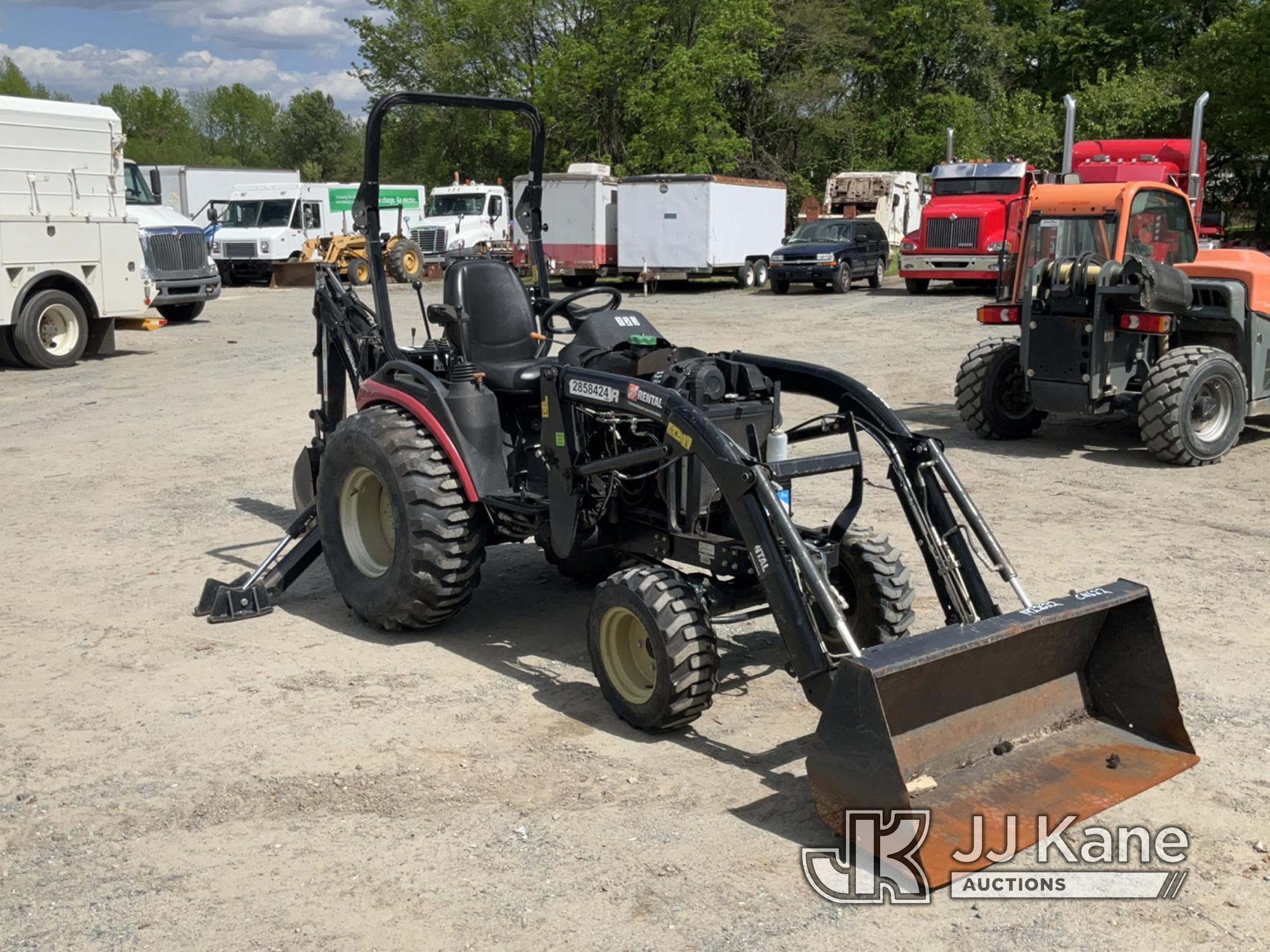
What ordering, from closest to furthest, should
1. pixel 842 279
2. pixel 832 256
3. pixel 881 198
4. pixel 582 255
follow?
1. pixel 832 256
2. pixel 842 279
3. pixel 582 255
4. pixel 881 198

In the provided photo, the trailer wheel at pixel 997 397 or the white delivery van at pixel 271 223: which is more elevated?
the white delivery van at pixel 271 223

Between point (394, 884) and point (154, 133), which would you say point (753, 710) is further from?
point (154, 133)

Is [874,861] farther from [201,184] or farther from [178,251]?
[201,184]

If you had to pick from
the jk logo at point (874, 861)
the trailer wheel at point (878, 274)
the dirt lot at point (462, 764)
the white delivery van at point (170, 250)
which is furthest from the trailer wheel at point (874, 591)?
the trailer wheel at point (878, 274)

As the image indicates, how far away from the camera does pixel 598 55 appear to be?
134ft

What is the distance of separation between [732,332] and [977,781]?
1653cm

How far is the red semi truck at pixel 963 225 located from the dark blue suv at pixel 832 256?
1369mm

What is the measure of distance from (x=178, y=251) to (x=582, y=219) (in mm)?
10093

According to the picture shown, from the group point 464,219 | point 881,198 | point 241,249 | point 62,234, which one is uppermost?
point 881,198

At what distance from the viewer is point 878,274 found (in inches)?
1141

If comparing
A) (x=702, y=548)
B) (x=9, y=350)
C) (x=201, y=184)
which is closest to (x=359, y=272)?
(x=702, y=548)

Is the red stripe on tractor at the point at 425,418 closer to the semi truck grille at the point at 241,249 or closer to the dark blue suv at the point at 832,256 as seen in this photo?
the dark blue suv at the point at 832,256

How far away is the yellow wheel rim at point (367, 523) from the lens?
6.48 metres

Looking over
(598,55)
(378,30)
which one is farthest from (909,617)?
(378,30)
